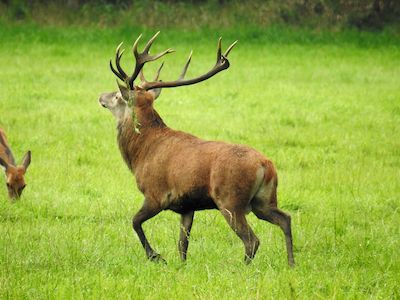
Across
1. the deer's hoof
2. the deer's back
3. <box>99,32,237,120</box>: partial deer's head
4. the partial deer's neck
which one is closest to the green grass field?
the deer's hoof

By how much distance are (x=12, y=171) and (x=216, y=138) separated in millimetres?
4148

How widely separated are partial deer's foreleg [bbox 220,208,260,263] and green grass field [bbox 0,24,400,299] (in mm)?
146

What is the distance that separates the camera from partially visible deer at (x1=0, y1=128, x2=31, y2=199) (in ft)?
32.7

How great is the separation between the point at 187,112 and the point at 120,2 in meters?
13.6

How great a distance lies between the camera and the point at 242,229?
23.3 feet

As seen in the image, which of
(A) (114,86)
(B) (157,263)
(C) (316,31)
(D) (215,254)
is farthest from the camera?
(C) (316,31)

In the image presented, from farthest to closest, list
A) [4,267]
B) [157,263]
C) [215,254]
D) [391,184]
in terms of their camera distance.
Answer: [391,184] < [215,254] < [157,263] < [4,267]

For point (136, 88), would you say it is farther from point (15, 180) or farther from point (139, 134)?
point (15, 180)

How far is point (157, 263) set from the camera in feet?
23.7

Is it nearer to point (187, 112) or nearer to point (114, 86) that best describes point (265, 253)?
point (187, 112)

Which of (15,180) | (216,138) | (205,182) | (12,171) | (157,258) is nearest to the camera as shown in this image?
(205,182)

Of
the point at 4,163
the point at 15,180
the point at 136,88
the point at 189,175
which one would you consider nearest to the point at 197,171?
the point at 189,175

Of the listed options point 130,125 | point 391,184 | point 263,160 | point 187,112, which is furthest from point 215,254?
point 187,112

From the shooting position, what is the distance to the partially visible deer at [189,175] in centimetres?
713
